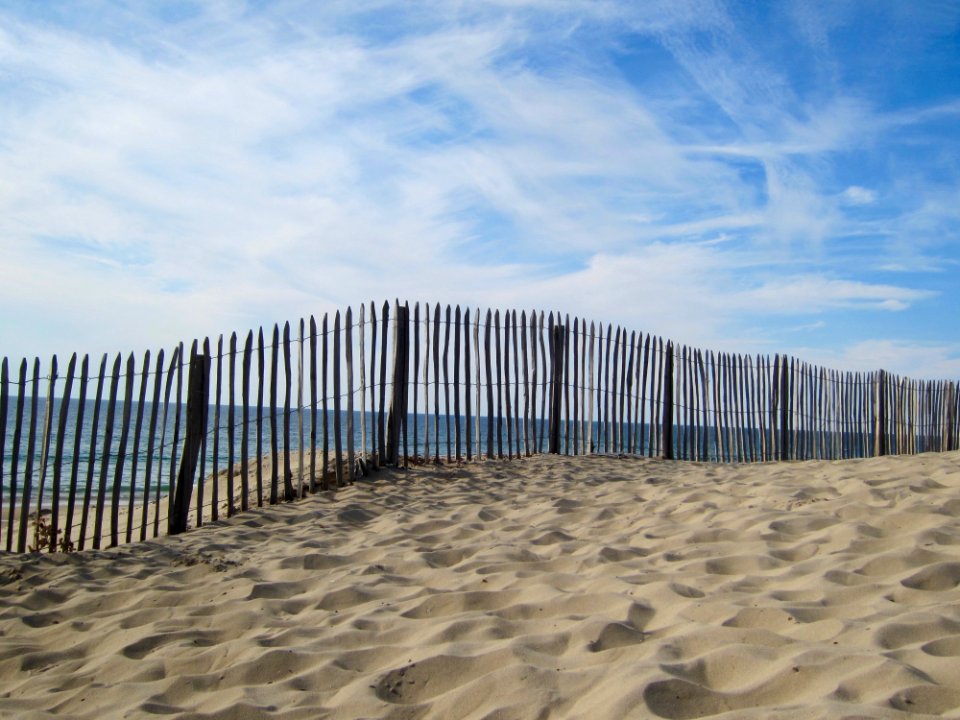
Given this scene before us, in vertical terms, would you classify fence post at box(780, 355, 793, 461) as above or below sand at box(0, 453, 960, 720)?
above

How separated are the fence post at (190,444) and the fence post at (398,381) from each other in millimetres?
1899

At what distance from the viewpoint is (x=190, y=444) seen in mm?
6496

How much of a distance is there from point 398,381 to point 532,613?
4500mm

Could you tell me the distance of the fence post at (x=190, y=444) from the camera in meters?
6.31

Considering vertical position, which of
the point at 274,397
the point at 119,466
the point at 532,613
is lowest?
the point at 532,613

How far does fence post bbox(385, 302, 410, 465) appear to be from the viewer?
772 cm

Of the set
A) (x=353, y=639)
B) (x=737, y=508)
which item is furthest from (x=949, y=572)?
(x=353, y=639)

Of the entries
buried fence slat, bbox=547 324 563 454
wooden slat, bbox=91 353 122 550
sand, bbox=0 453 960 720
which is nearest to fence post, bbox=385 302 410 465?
sand, bbox=0 453 960 720

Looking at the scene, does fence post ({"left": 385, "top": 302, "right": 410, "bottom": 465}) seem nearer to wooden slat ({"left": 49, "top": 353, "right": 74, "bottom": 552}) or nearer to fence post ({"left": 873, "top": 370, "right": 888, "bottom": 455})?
wooden slat ({"left": 49, "top": 353, "right": 74, "bottom": 552})

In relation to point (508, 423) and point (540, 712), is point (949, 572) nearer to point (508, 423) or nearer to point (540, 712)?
point (540, 712)

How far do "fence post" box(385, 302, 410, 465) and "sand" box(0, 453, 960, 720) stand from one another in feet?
5.95

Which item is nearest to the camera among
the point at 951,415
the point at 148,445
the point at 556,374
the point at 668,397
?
the point at 148,445

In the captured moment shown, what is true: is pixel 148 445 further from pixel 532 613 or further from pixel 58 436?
pixel 532 613

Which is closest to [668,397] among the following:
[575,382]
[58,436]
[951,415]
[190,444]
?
[575,382]
